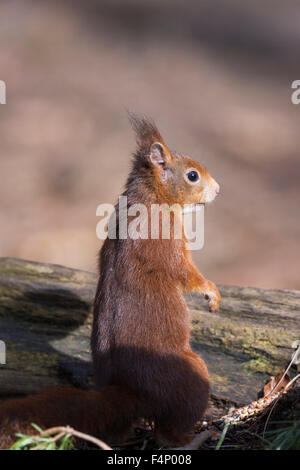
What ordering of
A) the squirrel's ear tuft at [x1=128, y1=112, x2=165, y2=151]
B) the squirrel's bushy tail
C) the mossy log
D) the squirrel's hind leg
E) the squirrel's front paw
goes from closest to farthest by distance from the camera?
the squirrel's bushy tail, the squirrel's hind leg, the squirrel's front paw, the squirrel's ear tuft at [x1=128, y1=112, x2=165, y2=151], the mossy log

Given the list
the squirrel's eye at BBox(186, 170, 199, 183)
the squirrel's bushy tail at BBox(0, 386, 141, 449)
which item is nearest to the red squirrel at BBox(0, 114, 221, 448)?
the squirrel's bushy tail at BBox(0, 386, 141, 449)

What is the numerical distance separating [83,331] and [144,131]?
940 millimetres

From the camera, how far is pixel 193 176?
6.54ft

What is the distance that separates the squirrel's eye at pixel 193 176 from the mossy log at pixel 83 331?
0.63 meters

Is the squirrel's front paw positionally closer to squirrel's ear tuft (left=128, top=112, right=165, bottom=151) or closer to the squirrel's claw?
the squirrel's claw

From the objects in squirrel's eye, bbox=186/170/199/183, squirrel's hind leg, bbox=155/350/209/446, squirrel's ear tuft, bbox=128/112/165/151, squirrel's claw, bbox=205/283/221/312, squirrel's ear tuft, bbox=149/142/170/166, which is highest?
squirrel's ear tuft, bbox=128/112/165/151

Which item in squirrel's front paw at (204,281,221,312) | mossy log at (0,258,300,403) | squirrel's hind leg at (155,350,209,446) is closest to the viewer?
squirrel's hind leg at (155,350,209,446)

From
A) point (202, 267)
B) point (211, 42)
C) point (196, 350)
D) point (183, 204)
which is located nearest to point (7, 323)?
point (196, 350)

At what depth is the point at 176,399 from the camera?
5.15ft

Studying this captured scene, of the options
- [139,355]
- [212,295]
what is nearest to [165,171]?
[212,295]

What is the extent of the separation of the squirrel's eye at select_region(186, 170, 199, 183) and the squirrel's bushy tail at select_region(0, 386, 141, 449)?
796 mm

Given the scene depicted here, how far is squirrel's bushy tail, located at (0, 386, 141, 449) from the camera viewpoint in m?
1.35

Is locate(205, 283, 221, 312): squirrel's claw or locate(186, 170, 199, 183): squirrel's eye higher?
locate(186, 170, 199, 183): squirrel's eye

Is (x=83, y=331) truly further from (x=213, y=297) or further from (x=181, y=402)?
(x=181, y=402)
